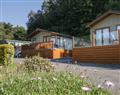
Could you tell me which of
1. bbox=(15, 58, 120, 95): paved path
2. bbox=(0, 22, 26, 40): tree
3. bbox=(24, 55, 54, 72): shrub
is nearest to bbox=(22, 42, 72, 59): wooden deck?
bbox=(15, 58, 120, 95): paved path

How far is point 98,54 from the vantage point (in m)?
25.8

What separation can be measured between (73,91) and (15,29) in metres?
66.4

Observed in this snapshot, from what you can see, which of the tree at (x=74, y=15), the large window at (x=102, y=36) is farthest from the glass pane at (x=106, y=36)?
the tree at (x=74, y=15)

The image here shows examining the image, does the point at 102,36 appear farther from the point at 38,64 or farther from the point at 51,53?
the point at 38,64

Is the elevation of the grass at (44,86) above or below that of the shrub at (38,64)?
below

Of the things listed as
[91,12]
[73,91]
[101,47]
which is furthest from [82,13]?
[73,91]

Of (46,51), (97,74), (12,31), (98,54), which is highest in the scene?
(12,31)

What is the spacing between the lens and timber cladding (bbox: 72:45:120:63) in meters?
24.0

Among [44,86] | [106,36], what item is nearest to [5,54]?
[44,86]

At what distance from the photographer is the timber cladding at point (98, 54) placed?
24.0m

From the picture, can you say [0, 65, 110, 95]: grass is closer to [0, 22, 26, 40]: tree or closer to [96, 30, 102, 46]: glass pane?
[96, 30, 102, 46]: glass pane

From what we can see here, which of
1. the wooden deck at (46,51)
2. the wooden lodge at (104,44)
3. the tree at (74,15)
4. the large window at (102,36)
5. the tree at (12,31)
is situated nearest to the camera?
the wooden lodge at (104,44)

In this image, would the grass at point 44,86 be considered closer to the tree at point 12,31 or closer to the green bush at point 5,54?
the green bush at point 5,54

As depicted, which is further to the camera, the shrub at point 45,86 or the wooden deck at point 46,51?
the wooden deck at point 46,51
